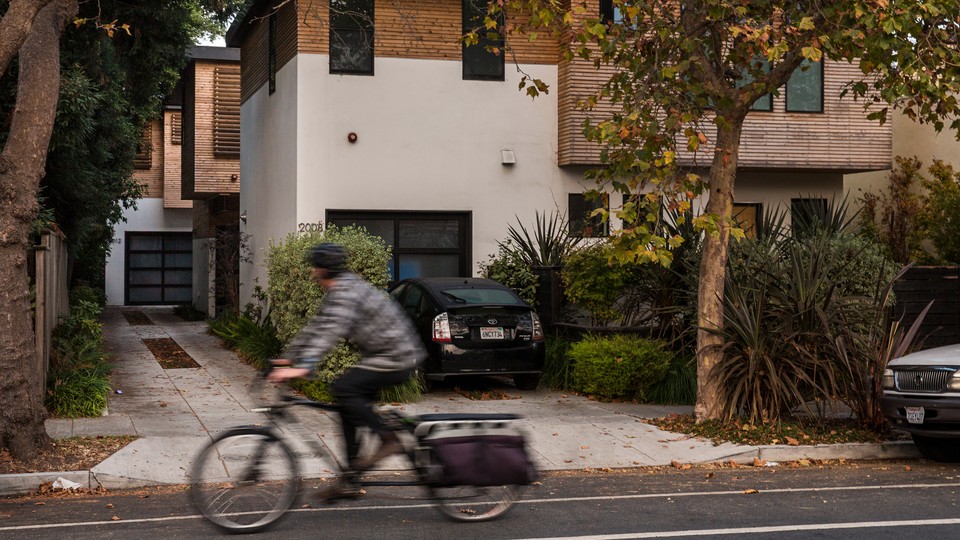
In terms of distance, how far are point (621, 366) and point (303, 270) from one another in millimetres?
4313

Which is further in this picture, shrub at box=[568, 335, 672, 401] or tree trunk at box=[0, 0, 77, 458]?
shrub at box=[568, 335, 672, 401]

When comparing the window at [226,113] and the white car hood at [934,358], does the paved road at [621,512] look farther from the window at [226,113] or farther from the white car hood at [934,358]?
the window at [226,113]

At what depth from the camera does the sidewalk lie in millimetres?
10414

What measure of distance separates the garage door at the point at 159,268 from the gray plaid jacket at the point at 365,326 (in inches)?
1251

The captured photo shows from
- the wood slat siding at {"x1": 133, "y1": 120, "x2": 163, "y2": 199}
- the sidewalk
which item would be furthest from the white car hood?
the wood slat siding at {"x1": 133, "y1": 120, "x2": 163, "y2": 199}

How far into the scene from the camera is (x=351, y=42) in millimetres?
18828

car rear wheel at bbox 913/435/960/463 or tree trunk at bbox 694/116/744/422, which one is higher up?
tree trunk at bbox 694/116/744/422

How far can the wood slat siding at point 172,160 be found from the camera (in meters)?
35.4

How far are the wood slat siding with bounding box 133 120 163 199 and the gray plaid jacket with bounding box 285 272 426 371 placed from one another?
30616mm

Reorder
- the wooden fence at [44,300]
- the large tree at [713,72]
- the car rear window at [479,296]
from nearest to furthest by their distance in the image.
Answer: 1. the large tree at [713,72]
2. the wooden fence at [44,300]
3. the car rear window at [479,296]

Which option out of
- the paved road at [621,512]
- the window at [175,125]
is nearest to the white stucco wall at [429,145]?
the paved road at [621,512]

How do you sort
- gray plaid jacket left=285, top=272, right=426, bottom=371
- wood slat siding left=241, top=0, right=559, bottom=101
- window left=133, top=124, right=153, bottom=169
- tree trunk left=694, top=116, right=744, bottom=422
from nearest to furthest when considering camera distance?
gray plaid jacket left=285, top=272, right=426, bottom=371, tree trunk left=694, top=116, right=744, bottom=422, wood slat siding left=241, top=0, right=559, bottom=101, window left=133, top=124, right=153, bottom=169

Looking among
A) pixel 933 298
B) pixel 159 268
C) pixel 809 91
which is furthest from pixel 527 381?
pixel 159 268

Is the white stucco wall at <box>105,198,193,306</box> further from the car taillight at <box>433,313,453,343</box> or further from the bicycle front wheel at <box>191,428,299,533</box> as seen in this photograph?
the bicycle front wheel at <box>191,428,299,533</box>
